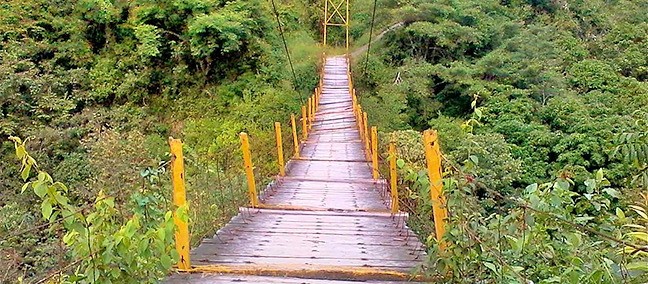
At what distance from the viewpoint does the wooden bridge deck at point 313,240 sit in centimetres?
272

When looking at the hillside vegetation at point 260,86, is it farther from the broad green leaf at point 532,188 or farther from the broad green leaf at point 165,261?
the broad green leaf at point 532,188

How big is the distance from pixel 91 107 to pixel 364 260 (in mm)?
12454

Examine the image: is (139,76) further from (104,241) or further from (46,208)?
(46,208)

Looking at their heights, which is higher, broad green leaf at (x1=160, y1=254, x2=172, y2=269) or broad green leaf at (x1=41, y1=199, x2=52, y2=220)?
broad green leaf at (x1=41, y1=199, x2=52, y2=220)

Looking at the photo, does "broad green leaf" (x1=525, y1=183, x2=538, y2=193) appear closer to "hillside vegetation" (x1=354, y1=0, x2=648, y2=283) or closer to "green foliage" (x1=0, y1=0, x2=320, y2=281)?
"hillside vegetation" (x1=354, y1=0, x2=648, y2=283)

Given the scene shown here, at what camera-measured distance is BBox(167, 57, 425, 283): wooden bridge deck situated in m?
2.72

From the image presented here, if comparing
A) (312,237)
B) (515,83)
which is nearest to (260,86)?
(515,83)

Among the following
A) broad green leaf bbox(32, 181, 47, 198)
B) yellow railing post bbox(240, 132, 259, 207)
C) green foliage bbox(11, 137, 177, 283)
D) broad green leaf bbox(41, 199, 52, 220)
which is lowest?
yellow railing post bbox(240, 132, 259, 207)

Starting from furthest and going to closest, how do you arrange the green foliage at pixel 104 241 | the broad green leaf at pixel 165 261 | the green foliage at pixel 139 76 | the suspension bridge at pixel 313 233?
the green foliage at pixel 139 76, the suspension bridge at pixel 313 233, the broad green leaf at pixel 165 261, the green foliage at pixel 104 241

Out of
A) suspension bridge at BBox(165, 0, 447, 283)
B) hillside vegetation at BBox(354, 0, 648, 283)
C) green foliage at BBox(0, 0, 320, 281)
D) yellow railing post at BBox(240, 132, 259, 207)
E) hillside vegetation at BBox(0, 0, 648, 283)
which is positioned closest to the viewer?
suspension bridge at BBox(165, 0, 447, 283)

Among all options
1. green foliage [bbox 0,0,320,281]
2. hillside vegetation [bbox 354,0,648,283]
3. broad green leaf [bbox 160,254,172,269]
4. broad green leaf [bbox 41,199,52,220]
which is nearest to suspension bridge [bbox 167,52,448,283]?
hillside vegetation [bbox 354,0,648,283]

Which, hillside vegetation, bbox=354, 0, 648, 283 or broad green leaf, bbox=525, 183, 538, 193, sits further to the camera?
hillside vegetation, bbox=354, 0, 648, 283

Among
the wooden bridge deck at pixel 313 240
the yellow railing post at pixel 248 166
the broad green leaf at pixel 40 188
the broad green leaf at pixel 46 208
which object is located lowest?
the wooden bridge deck at pixel 313 240

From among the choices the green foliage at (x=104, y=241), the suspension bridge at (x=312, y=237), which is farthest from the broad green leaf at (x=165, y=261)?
the suspension bridge at (x=312, y=237)
